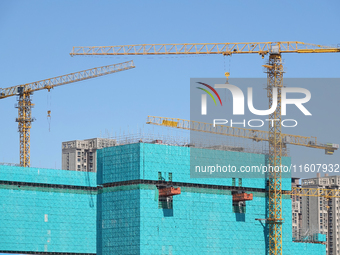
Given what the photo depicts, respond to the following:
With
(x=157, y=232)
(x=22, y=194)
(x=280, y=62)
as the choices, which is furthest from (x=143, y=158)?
(x=280, y=62)

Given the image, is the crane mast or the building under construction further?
the crane mast

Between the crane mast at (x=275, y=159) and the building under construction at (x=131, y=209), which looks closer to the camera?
the building under construction at (x=131, y=209)

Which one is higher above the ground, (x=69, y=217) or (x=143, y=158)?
(x=143, y=158)

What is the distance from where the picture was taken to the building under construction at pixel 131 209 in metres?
176

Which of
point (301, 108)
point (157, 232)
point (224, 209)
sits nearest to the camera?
point (301, 108)

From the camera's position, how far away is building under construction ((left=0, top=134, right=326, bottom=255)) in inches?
6949

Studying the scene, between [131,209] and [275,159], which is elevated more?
[275,159]

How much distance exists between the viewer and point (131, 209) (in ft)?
584

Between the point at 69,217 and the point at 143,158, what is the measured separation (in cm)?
2221

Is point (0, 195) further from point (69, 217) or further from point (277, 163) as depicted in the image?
point (277, 163)

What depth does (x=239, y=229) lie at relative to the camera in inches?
7480

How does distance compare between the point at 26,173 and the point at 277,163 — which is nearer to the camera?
the point at 26,173

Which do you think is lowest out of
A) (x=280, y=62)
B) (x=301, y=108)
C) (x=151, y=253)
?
(x=151, y=253)

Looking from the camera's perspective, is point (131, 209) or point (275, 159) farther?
point (275, 159)
